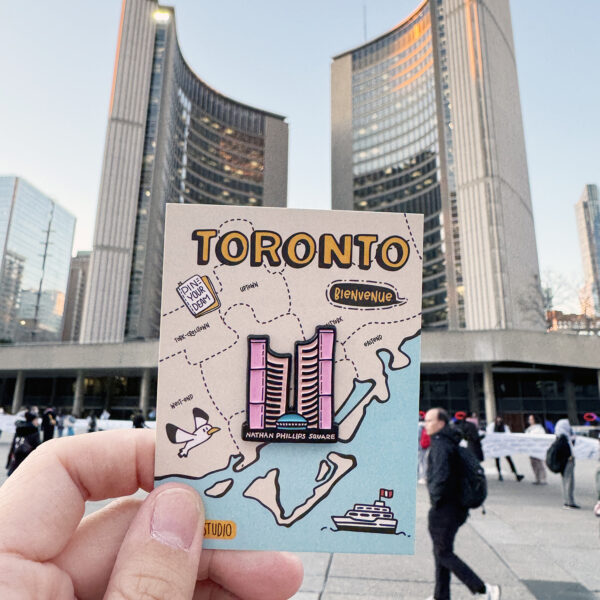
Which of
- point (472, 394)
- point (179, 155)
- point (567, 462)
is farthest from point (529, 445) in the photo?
point (179, 155)

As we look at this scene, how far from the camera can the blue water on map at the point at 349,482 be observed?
1.48m

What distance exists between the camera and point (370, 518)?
148cm

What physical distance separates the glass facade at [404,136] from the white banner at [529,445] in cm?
7004

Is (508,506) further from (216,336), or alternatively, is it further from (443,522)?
(216,336)

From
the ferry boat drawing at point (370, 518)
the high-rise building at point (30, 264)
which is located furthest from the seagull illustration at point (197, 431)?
the high-rise building at point (30, 264)

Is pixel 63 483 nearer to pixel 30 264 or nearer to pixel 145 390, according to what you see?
pixel 145 390

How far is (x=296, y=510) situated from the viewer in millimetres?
1479

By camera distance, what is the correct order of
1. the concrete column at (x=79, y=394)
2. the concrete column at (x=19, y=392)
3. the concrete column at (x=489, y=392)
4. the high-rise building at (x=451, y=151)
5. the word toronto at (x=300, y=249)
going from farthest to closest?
the high-rise building at (x=451, y=151) → the concrete column at (x=79, y=394) → the concrete column at (x=19, y=392) → the concrete column at (x=489, y=392) → the word toronto at (x=300, y=249)

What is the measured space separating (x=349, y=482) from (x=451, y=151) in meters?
79.9

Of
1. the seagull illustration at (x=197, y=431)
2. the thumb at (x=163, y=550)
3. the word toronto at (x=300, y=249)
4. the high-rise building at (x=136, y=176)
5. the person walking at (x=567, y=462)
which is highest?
the high-rise building at (x=136, y=176)

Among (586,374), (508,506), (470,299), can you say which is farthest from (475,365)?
(508,506)

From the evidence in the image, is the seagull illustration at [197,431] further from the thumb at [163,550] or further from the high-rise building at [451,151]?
the high-rise building at [451,151]

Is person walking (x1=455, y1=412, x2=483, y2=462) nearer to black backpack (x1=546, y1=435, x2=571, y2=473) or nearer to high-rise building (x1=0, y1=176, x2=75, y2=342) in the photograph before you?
black backpack (x1=546, y1=435, x2=571, y2=473)

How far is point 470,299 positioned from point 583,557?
53583mm
